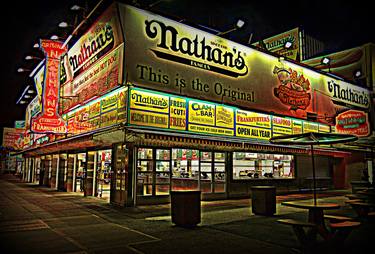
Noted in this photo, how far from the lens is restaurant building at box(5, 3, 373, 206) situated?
11.7 m

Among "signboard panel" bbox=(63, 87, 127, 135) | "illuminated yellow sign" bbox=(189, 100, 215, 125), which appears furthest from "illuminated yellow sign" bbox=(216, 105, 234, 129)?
"signboard panel" bbox=(63, 87, 127, 135)

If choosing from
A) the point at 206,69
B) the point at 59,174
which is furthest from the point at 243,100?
the point at 59,174

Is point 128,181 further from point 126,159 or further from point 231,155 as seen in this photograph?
→ point 231,155

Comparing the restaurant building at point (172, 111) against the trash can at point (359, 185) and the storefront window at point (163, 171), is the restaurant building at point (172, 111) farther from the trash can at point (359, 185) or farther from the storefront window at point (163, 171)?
the trash can at point (359, 185)

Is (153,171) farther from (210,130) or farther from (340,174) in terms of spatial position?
(340,174)

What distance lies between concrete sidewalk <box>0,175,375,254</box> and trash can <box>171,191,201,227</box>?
0.68ft

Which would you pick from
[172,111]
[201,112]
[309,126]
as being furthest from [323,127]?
[172,111]

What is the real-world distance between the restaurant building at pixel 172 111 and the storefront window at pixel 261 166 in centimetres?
6

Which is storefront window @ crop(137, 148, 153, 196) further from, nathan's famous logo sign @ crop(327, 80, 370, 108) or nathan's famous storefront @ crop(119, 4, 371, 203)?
nathan's famous logo sign @ crop(327, 80, 370, 108)

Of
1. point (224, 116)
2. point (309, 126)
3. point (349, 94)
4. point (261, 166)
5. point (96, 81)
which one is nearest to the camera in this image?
point (96, 81)

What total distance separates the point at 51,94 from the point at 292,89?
41.2ft

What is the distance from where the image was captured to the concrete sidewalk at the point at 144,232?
6.16 metres

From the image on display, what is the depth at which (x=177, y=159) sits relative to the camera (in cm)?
1365

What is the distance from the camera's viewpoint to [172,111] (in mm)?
12750
